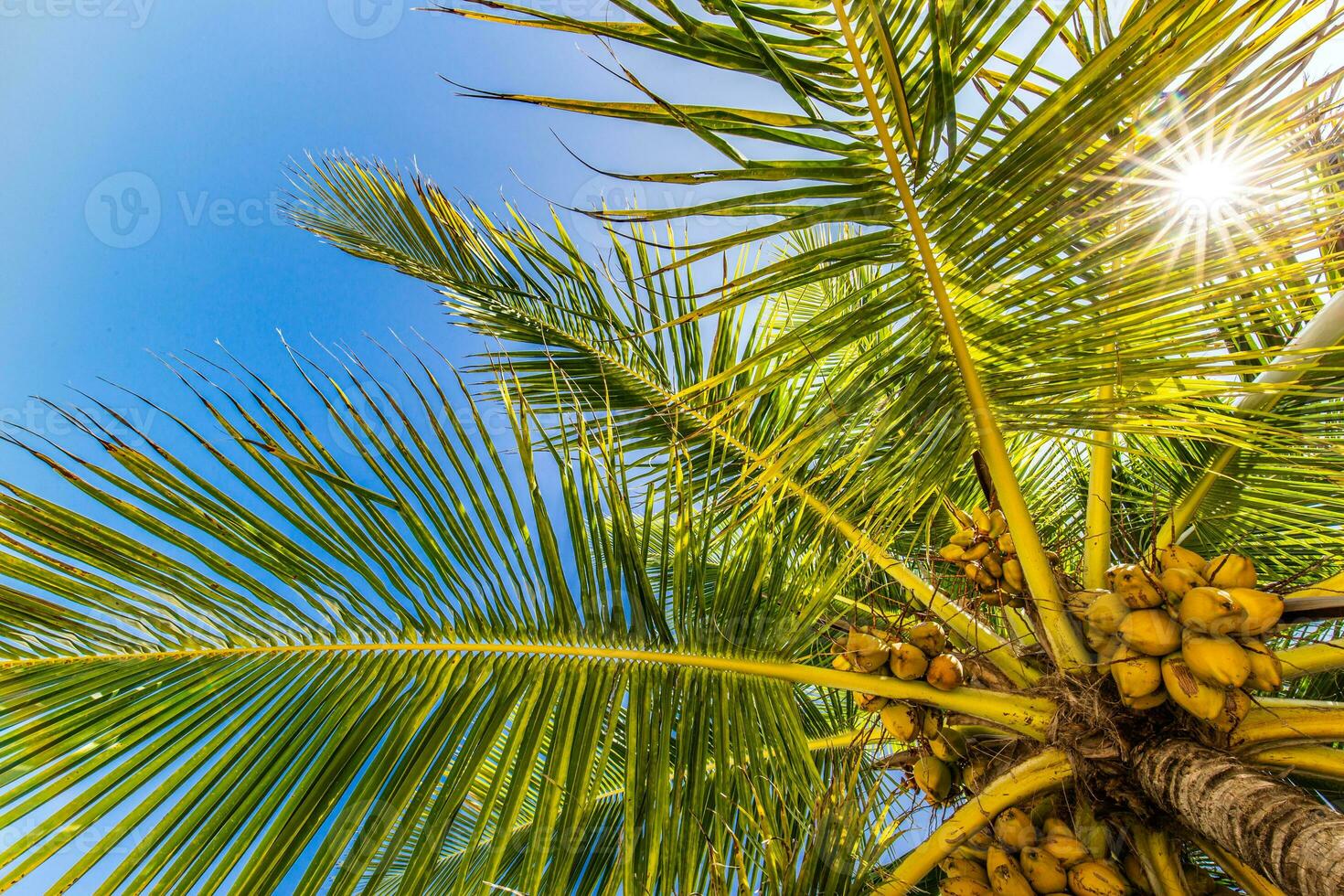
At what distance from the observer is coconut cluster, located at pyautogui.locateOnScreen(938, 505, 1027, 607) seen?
1871mm

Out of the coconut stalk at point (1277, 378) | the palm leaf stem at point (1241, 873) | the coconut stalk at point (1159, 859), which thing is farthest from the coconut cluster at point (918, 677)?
the coconut stalk at point (1277, 378)

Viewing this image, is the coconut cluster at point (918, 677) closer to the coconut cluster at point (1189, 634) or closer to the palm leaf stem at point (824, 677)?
the palm leaf stem at point (824, 677)

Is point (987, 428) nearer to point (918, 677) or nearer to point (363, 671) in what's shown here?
point (918, 677)

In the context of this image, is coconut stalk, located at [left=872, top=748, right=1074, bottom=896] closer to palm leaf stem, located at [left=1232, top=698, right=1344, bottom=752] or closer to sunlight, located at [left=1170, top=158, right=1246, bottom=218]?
palm leaf stem, located at [left=1232, top=698, right=1344, bottom=752]

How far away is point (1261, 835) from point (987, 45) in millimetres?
1272

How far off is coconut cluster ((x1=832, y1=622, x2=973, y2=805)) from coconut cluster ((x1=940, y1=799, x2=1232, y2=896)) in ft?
0.74

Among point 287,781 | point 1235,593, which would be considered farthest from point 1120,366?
point 287,781

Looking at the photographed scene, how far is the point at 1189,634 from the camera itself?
1347 mm

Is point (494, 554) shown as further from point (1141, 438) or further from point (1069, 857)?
point (1141, 438)

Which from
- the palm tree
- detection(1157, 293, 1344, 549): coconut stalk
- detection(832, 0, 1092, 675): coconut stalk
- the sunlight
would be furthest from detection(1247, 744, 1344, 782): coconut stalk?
the sunlight

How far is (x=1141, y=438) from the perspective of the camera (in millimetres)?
2408

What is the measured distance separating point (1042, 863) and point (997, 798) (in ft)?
0.50

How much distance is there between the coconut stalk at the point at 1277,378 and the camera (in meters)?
1.37

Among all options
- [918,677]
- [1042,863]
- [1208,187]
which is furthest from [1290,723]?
[1208,187]
